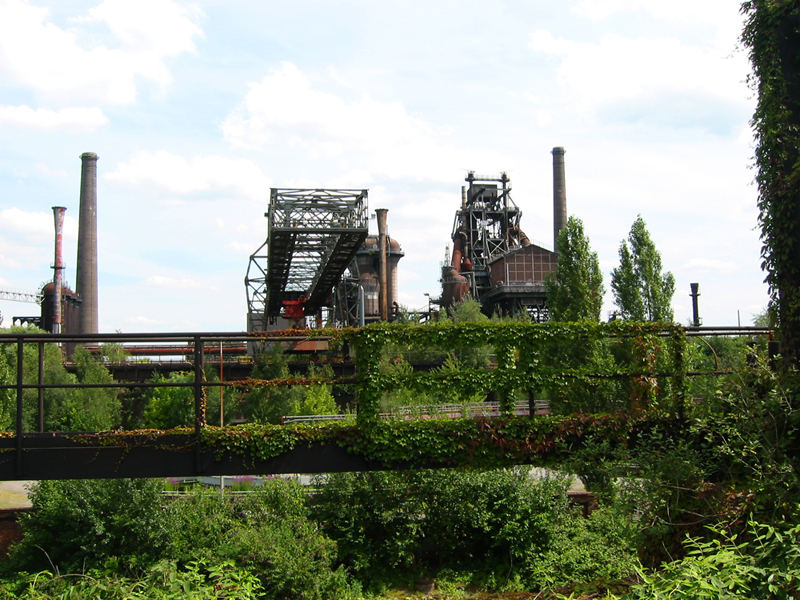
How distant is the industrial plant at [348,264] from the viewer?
95.1 feet

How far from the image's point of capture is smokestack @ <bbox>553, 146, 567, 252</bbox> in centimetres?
6075

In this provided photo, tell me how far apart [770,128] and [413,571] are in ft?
39.6

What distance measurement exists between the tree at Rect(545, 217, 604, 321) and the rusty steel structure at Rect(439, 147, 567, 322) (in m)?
20.6

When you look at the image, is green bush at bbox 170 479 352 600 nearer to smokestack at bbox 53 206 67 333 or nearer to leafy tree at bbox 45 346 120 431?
leafy tree at bbox 45 346 120 431

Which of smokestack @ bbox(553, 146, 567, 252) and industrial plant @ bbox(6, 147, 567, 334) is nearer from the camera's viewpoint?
industrial plant @ bbox(6, 147, 567, 334)

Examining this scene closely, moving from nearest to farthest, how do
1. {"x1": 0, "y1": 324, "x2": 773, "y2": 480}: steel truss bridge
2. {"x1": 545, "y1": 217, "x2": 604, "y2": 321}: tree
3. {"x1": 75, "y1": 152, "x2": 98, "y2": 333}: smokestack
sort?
{"x1": 0, "y1": 324, "x2": 773, "y2": 480}: steel truss bridge
{"x1": 545, "y1": 217, "x2": 604, "y2": 321}: tree
{"x1": 75, "y1": 152, "x2": 98, "y2": 333}: smokestack

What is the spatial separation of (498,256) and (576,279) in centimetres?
2799

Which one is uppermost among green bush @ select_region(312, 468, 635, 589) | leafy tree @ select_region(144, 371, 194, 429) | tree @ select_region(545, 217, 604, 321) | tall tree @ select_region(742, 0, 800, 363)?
tree @ select_region(545, 217, 604, 321)

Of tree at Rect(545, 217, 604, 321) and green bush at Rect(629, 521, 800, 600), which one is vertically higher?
tree at Rect(545, 217, 604, 321)

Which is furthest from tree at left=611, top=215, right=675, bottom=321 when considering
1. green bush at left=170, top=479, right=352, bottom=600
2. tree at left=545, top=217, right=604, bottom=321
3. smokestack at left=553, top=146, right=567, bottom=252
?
green bush at left=170, top=479, right=352, bottom=600

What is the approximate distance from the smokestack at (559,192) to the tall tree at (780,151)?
178 feet

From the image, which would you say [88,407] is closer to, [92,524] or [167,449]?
[92,524]

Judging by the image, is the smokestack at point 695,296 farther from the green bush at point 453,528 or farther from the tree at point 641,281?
the green bush at point 453,528

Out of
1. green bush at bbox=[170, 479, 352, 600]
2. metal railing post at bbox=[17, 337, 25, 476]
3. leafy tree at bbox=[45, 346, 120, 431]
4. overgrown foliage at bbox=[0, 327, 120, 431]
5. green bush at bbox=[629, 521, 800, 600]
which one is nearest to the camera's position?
green bush at bbox=[629, 521, 800, 600]
